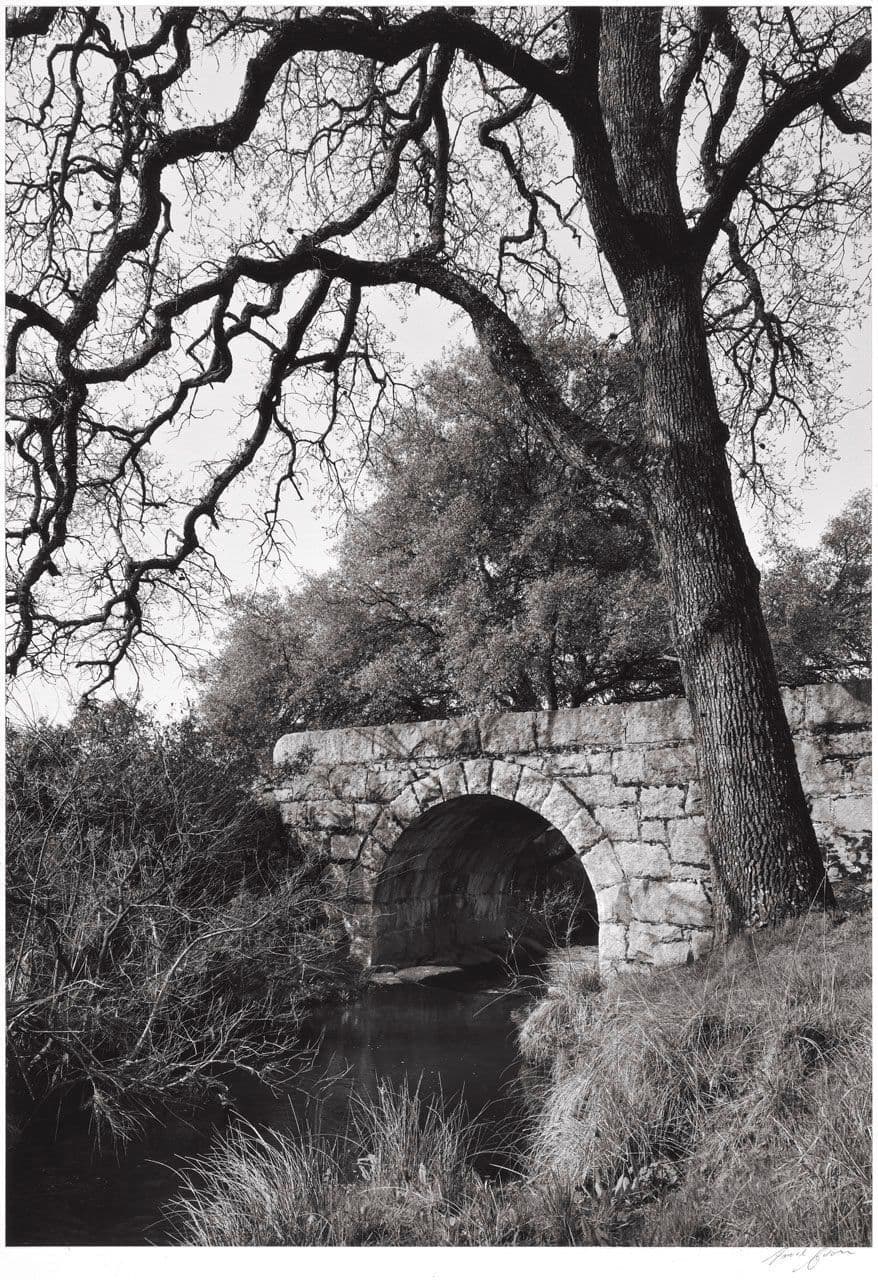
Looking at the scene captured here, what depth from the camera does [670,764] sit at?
6090mm

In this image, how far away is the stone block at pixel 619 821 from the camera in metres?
6.20

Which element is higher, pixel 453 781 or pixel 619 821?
pixel 453 781

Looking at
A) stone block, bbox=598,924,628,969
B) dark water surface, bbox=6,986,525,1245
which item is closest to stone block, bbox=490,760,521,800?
stone block, bbox=598,924,628,969

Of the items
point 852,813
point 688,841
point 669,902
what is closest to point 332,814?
point 669,902

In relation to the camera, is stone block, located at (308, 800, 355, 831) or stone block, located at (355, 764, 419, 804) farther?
stone block, located at (308, 800, 355, 831)

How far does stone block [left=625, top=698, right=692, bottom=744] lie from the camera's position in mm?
6055

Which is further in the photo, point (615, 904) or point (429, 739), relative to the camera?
point (429, 739)

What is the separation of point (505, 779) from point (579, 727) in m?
0.72

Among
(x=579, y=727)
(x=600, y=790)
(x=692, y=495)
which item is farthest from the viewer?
(x=579, y=727)

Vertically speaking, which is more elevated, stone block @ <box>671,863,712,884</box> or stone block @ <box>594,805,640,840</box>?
stone block @ <box>594,805,640,840</box>

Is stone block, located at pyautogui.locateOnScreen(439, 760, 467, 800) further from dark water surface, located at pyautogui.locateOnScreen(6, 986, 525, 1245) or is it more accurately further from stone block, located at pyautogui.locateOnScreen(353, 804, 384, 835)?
dark water surface, located at pyautogui.locateOnScreen(6, 986, 525, 1245)

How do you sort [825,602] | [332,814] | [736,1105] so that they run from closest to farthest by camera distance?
[736,1105], [332,814], [825,602]
